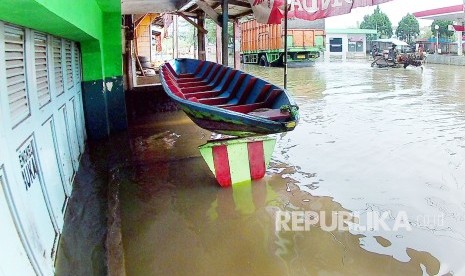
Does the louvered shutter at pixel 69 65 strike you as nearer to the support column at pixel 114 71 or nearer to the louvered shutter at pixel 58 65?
the louvered shutter at pixel 58 65

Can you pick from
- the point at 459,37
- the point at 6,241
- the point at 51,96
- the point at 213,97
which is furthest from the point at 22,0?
the point at 459,37

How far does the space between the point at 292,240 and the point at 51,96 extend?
2843 millimetres

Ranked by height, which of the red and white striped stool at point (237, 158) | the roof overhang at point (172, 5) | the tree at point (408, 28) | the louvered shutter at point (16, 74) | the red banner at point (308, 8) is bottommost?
the red and white striped stool at point (237, 158)

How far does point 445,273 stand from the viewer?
9.36 feet

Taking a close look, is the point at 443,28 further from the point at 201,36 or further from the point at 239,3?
the point at 239,3

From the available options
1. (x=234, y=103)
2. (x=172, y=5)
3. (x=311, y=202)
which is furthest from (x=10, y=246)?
(x=172, y=5)

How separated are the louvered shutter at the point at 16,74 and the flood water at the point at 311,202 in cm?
141

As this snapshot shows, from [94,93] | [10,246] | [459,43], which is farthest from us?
[459,43]

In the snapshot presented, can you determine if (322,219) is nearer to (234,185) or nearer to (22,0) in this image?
(234,185)

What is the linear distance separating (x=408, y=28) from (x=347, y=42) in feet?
20.1

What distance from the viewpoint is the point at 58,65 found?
477 centimetres

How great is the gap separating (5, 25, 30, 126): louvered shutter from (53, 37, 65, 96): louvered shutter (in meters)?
1.49

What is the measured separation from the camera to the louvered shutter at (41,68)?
359cm

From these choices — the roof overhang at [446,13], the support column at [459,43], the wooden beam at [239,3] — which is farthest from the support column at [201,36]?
the support column at [459,43]
